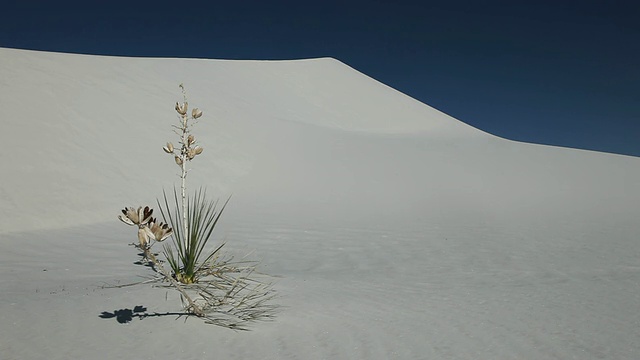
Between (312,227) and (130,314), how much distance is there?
4.69 meters

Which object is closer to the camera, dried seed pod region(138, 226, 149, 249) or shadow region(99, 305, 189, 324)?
dried seed pod region(138, 226, 149, 249)

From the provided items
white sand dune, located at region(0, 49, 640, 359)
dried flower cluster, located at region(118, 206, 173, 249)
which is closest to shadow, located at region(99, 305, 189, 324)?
white sand dune, located at region(0, 49, 640, 359)

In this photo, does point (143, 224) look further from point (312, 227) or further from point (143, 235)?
point (312, 227)

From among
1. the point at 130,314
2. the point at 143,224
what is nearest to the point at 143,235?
the point at 143,224

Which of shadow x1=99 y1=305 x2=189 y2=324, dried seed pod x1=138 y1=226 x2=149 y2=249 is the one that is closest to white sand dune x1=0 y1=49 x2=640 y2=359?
shadow x1=99 y1=305 x2=189 y2=324

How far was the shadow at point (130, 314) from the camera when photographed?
2.62 m

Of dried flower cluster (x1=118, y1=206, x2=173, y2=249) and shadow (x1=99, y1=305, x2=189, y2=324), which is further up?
dried flower cluster (x1=118, y1=206, x2=173, y2=249)

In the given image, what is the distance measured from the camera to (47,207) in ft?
23.2

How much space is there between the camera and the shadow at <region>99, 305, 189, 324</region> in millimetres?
2615

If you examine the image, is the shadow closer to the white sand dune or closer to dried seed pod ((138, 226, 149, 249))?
the white sand dune

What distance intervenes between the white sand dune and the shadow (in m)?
0.06

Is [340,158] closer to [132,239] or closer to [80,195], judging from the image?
[80,195]

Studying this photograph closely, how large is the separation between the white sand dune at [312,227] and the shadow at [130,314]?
2.4 inches

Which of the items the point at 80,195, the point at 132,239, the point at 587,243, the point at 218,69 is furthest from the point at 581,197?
the point at 218,69
